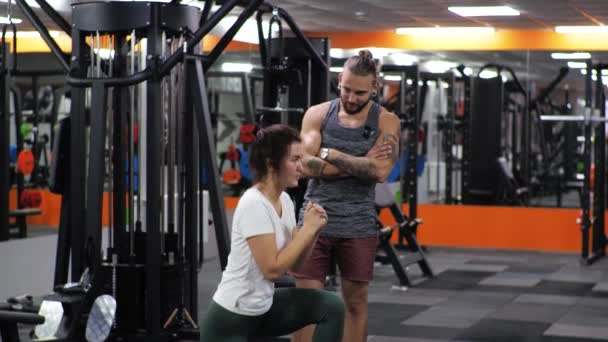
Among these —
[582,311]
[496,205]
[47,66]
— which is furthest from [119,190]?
[496,205]

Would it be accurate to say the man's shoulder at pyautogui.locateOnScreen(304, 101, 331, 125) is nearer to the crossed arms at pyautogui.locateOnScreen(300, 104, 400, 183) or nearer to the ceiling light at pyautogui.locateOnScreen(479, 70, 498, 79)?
the crossed arms at pyautogui.locateOnScreen(300, 104, 400, 183)

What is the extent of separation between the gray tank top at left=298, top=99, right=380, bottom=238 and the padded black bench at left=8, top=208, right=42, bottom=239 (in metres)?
3.27

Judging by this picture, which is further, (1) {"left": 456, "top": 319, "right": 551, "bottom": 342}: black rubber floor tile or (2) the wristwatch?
(1) {"left": 456, "top": 319, "right": 551, "bottom": 342}: black rubber floor tile

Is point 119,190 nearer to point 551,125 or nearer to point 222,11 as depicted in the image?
point 222,11

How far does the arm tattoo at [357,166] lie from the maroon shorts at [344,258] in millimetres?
221

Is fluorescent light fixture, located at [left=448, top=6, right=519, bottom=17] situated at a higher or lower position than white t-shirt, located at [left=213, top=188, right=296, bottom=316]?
higher

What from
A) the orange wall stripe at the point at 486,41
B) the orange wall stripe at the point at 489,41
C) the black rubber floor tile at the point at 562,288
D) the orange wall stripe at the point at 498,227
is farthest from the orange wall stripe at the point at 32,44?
the black rubber floor tile at the point at 562,288

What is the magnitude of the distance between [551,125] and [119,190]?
20.5ft

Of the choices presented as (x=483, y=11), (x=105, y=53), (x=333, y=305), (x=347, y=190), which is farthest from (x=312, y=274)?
(x=483, y=11)

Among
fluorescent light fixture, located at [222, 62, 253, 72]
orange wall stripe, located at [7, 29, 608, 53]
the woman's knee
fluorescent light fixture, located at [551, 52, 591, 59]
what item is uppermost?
orange wall stripe, located at [7, 29, 608, 53]

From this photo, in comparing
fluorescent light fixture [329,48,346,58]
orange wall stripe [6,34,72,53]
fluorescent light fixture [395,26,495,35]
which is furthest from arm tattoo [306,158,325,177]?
fluorescent light fixture [329,48,346,58]

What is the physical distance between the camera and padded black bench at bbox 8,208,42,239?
6.54 metres

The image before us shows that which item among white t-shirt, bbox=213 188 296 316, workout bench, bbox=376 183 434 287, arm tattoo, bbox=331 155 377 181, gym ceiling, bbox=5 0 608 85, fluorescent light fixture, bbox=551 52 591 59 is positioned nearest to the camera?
white t-shirt, bbox=213 188 296 316

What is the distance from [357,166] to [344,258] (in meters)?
0.32
